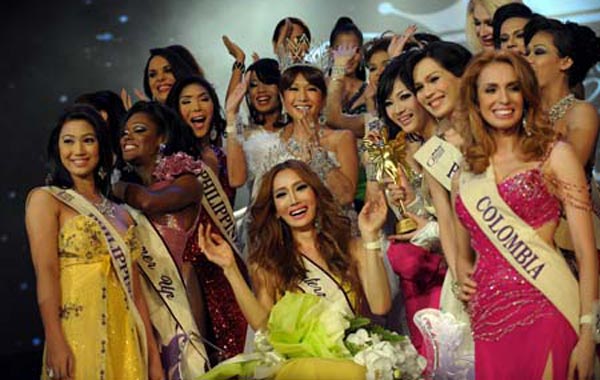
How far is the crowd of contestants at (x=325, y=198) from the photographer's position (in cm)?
381

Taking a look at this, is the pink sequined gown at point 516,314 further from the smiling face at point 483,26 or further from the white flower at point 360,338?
the smiling face at point 483,26

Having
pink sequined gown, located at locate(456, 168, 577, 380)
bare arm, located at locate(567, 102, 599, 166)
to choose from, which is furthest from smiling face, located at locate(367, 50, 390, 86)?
pink sequined gown, located at locate(456, 168, 577, 380)

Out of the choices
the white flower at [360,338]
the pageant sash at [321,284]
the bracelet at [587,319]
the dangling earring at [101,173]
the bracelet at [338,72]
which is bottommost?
the bracelet at [587,319]

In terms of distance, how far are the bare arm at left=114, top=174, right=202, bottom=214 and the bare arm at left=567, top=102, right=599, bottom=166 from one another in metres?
1.62

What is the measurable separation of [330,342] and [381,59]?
257 cm

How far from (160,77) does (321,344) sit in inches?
117

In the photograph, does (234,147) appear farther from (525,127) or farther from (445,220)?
(525,127)

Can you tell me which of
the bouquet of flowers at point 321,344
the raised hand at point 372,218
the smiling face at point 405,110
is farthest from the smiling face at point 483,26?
the bouquet of flowers at point 321,344

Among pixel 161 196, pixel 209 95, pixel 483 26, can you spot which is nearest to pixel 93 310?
pixel 161 196

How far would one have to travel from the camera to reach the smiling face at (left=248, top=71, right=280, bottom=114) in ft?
17.6

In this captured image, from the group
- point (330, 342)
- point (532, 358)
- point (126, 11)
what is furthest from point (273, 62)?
point (330, 342)

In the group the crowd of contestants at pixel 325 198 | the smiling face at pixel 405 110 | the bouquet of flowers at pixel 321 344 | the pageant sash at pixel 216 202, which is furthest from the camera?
the pageant sash at pixel 216 202

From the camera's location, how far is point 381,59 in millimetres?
5219

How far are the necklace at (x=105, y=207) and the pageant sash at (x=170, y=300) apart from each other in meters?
0.29
